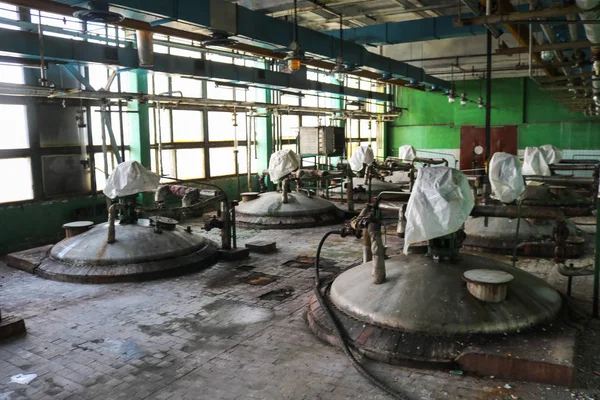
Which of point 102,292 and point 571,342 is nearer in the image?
point 571,342

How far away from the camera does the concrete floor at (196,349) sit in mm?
4453

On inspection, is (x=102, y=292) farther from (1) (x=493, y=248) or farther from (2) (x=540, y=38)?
(2) (x=540, y=38)

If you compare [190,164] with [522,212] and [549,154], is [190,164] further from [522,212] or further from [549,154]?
[522,212]

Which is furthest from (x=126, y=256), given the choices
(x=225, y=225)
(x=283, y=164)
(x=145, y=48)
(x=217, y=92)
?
(x=217, y=92)

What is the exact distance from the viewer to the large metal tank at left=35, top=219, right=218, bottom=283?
807 centimetres

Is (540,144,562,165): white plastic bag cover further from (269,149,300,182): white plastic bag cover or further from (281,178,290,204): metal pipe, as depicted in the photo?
(281,178,290,204): metal pipe

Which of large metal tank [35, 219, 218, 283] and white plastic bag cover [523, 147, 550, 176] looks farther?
white plastic bag cover [523, 147, 550, 176]

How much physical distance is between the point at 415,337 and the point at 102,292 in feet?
16.0

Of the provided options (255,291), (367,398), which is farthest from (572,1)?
(255,291)

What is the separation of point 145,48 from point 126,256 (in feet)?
12.7

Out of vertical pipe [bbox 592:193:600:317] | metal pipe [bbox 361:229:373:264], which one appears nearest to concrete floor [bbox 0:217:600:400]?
vertical pipe [bbox 592:193:600:317]

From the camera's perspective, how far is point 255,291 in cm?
746

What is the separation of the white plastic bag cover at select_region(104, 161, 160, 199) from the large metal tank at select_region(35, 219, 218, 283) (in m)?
0.69

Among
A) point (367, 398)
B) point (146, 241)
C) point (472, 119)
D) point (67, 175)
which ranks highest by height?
point (472, 119)
